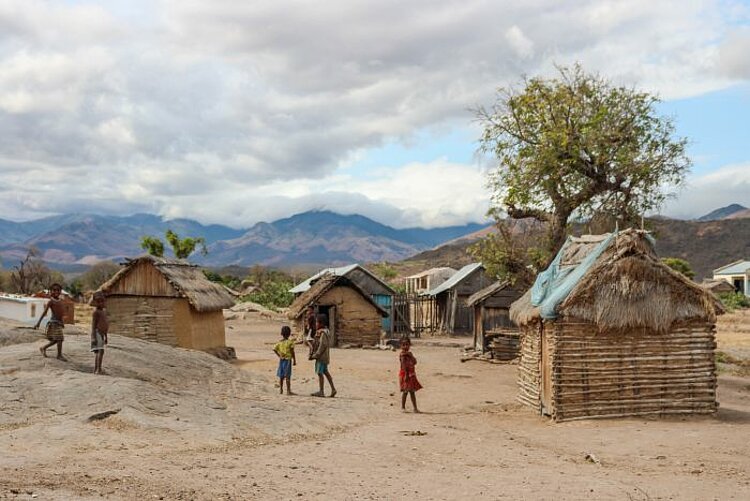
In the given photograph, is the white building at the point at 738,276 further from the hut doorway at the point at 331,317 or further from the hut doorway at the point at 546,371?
the hut doorway at the point at 546,371

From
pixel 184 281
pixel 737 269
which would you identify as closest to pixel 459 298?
pixel 184 281

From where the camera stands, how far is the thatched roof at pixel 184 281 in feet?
83.0

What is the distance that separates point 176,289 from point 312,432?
13679mm

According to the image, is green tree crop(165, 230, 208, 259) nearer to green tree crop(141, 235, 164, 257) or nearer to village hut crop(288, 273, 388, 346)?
green tree crop(141, 235, 164, 257)

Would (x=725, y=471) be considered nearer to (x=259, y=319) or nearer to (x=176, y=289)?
(x=176, y=289)

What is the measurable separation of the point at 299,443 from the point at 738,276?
221 feet

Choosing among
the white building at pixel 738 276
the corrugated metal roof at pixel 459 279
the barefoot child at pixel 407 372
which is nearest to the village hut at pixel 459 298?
the corrugated metal roof at pixel 459 279

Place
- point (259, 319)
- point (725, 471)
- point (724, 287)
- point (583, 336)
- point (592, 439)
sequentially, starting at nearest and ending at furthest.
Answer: point (725, 471) < point (592, 439) < point (583, 336) < point (259, 319) < point (724, 287)

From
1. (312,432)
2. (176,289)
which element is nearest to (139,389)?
(312,432)

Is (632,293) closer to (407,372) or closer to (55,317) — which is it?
(407,372)

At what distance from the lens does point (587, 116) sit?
78.0 feet

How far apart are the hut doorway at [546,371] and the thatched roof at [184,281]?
13.1 meters

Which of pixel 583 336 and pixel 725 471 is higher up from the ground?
pixel 583 336

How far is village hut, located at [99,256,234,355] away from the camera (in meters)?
25.5
